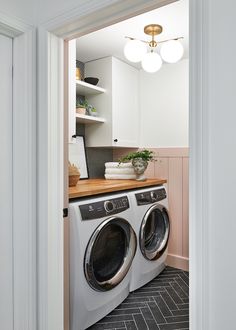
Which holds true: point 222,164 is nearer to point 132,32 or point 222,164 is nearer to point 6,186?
point 6,186

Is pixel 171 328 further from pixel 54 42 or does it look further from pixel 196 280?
pixel 54 42

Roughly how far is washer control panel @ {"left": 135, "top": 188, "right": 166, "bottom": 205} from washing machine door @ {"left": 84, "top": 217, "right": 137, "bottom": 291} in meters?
0.31

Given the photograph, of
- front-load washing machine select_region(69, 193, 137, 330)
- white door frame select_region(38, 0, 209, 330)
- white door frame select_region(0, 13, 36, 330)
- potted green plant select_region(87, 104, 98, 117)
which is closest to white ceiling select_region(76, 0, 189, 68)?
potted green plant select_region(87, 104, 98, 117)

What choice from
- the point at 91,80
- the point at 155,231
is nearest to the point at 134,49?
the point at 91,80

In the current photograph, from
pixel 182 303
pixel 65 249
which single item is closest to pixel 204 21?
pixel 65 249

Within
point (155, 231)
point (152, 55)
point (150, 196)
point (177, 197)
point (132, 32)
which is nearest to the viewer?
point (152, 55)

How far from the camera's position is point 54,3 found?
1367 mm

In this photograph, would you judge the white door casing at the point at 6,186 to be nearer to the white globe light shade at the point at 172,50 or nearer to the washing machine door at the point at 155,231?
the white globe light shade at the point at 172,50

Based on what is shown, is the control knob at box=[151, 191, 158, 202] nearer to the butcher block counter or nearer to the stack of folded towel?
the butcher block counter

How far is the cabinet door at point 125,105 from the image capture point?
2.90m

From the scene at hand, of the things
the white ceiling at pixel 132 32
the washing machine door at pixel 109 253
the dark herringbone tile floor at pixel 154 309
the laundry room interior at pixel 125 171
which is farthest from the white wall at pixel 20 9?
the dark herringbone tile floor at pixel 154 309

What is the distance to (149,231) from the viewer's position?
2.73 meters

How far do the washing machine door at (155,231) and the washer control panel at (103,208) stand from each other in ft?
1.31

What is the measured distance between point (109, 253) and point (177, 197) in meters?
1.22
